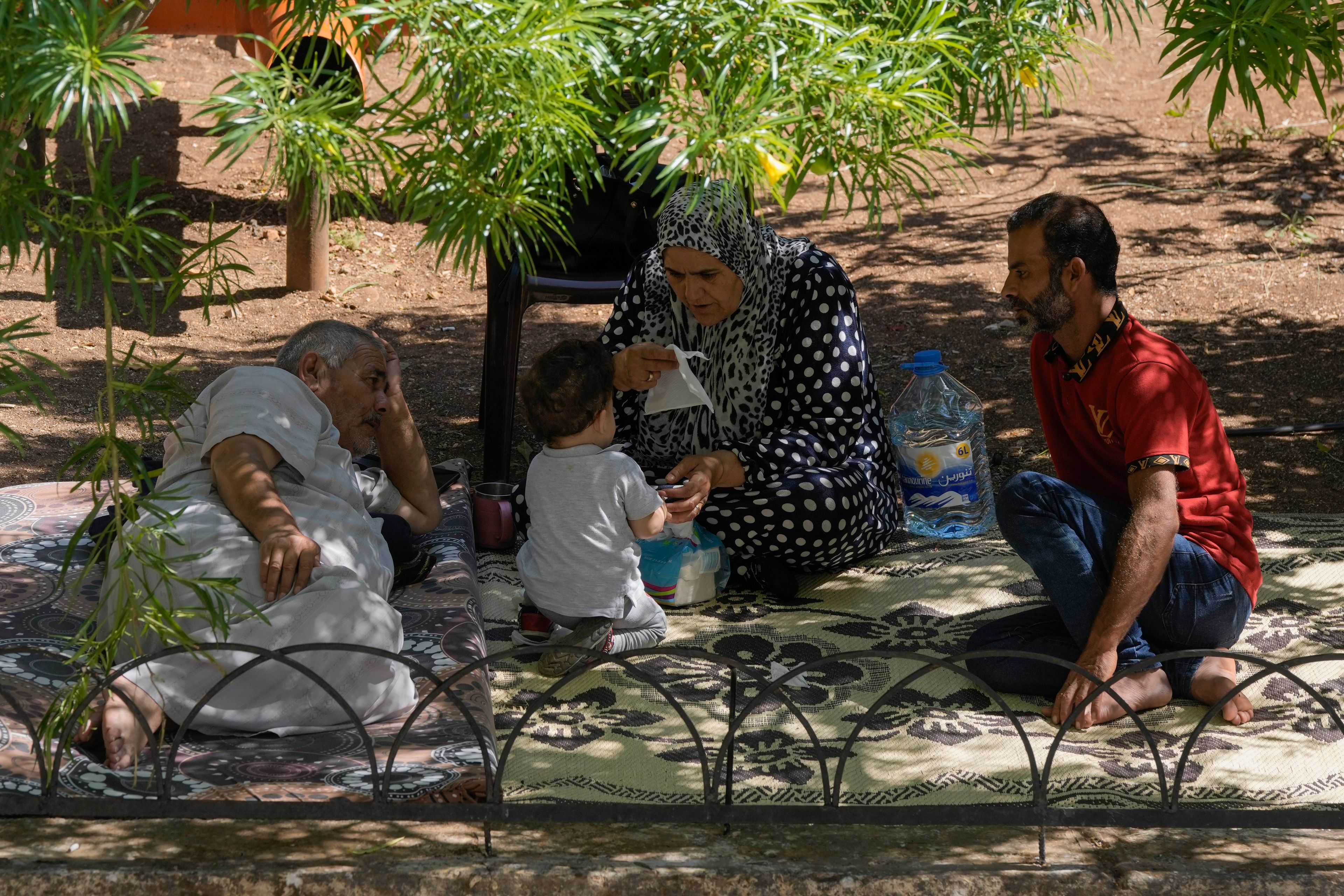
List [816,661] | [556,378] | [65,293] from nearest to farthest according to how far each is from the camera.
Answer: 1. [816,661]
2. [556,378]
3. [65,293]

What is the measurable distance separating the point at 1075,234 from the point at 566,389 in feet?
3.89

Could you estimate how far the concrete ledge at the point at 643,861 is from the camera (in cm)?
188

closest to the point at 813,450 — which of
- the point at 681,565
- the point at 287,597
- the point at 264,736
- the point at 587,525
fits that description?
the point at 681,565

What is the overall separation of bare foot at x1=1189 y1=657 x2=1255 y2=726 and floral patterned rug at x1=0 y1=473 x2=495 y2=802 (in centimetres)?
149

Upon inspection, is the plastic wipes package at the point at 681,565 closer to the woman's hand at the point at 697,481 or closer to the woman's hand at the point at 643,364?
the woman's hand at the point at 697,481

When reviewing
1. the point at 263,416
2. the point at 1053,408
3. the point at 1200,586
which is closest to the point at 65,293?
the point at 263,416

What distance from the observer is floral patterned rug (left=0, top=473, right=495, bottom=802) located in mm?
2178

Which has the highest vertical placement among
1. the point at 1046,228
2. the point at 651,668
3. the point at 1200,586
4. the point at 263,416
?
the point at 1046,228

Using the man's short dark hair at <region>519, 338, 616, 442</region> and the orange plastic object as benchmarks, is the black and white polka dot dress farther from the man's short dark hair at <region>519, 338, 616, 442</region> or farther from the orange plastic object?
the orange plastic object

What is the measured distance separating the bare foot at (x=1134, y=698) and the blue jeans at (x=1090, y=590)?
5cm

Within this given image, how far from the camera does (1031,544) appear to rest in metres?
2.88

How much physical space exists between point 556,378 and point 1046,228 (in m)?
1.15

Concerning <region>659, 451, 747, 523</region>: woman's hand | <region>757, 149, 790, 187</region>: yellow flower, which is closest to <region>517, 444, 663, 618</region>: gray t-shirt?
<region>659, 451, 747, 523</region>: woman's hand

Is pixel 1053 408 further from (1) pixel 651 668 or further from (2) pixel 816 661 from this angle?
(2) pixel 816 661
